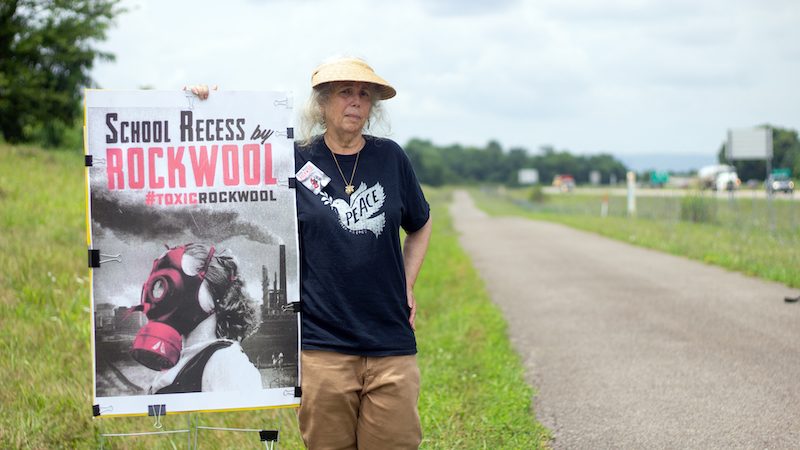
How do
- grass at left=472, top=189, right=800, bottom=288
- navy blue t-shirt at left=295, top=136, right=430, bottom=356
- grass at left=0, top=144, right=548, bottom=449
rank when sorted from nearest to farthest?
1. navy blue t-shirt at left=295, top=136, right=430, bottom=356
2. grass at left=0, top=144, right=548, bottom=449
3. grass at left=472, top=189, right=800, bottom=288

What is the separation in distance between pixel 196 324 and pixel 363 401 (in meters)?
0.88

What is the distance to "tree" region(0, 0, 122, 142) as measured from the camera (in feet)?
90.1

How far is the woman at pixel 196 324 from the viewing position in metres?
3.92

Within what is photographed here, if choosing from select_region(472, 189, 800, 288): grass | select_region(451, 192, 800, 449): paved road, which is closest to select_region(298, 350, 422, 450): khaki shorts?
select_region(451, 192, 800, 449): paved road

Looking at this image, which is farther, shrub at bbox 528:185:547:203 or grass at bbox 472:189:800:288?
shrub at bbox 528:185:547:203

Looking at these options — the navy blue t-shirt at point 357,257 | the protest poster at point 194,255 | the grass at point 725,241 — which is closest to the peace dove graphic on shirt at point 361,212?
the navy blue t-shirt at point 357,257

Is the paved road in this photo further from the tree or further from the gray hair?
the tree

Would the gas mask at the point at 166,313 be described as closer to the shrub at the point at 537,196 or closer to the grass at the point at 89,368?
the grass at the point at 89,368

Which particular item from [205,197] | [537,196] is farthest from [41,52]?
[537,196]

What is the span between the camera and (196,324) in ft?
13.0

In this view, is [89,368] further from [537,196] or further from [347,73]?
[537,196]

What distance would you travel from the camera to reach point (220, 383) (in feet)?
13.0

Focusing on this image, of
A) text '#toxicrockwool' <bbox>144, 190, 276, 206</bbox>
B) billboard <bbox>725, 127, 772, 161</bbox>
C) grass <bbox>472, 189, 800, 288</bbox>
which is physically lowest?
grass <bbox>472, 189, 800, 288</bbox>

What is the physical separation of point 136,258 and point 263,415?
2763mm
